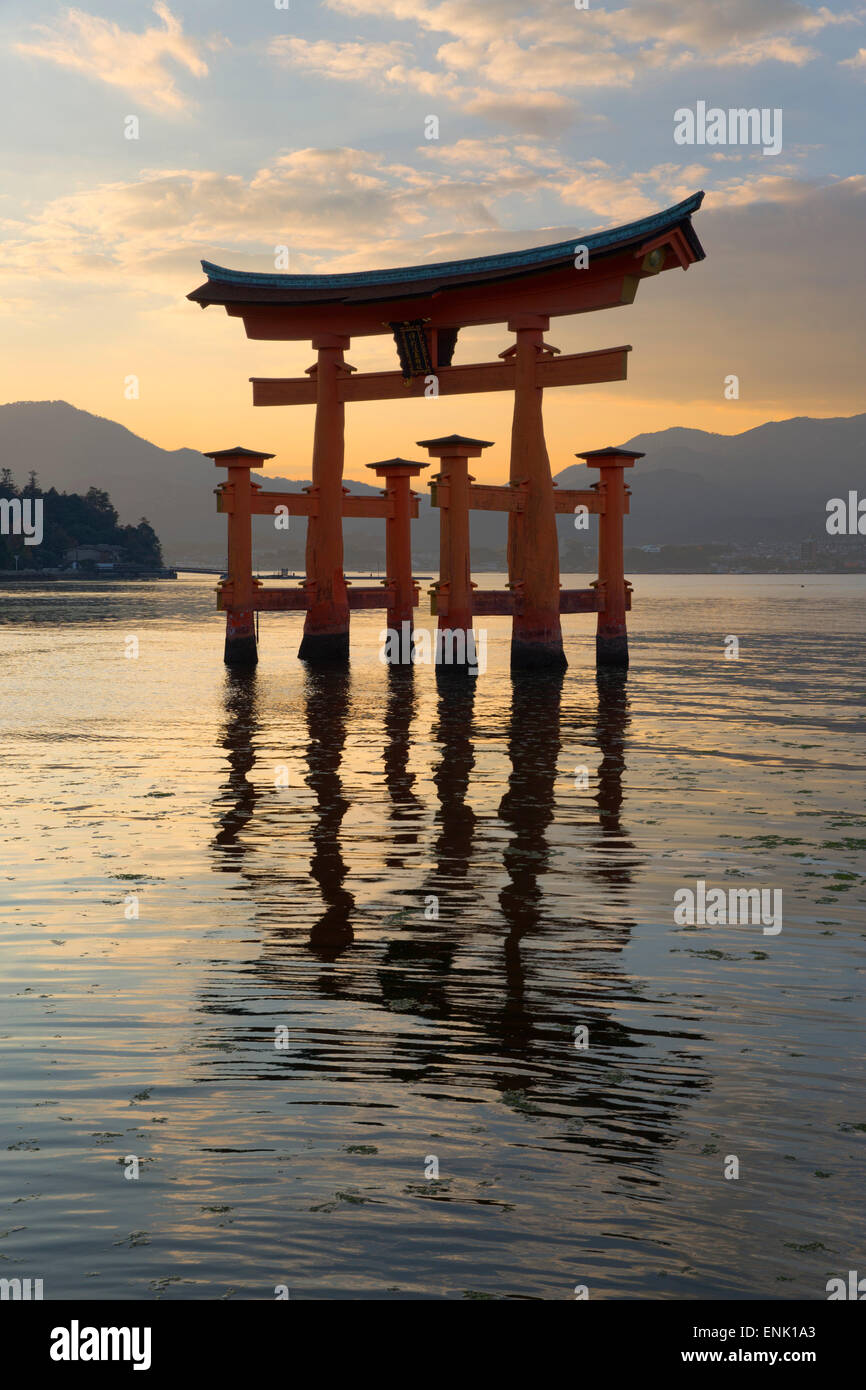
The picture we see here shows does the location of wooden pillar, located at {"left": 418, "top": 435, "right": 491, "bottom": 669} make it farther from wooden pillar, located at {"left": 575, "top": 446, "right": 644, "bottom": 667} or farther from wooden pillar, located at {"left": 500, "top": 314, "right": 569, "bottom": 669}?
wooden pillar, located at {"left": 575, "top": 446, "right": 644, "bottom": 667}

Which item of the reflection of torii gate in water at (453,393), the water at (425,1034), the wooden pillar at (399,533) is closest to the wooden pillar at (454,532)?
the reflection of torii gate in water at (453,393)

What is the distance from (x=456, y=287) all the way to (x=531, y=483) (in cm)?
375

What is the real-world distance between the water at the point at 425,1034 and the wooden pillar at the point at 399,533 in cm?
1397

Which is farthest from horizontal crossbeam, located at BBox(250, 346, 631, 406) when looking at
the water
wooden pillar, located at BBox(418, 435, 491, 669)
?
the water

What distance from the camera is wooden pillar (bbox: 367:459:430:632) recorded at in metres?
26.3

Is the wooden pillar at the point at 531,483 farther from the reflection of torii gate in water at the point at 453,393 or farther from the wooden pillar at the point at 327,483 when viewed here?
the wooden pillar at the point at 327,483

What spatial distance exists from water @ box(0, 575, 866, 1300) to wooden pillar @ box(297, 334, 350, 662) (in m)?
12.6

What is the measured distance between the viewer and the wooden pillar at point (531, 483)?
22203 millimetres

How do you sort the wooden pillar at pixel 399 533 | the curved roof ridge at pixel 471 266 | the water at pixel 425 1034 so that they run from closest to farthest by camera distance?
the water at pixel 425 1034
the curved roof ridge at pixel 471 266
the wooden pillar at pixel 399 533

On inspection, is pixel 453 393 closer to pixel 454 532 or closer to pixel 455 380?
pixel 455 380

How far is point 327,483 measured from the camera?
24.7 meters

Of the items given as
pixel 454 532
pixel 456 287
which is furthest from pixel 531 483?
pixel 456 287
